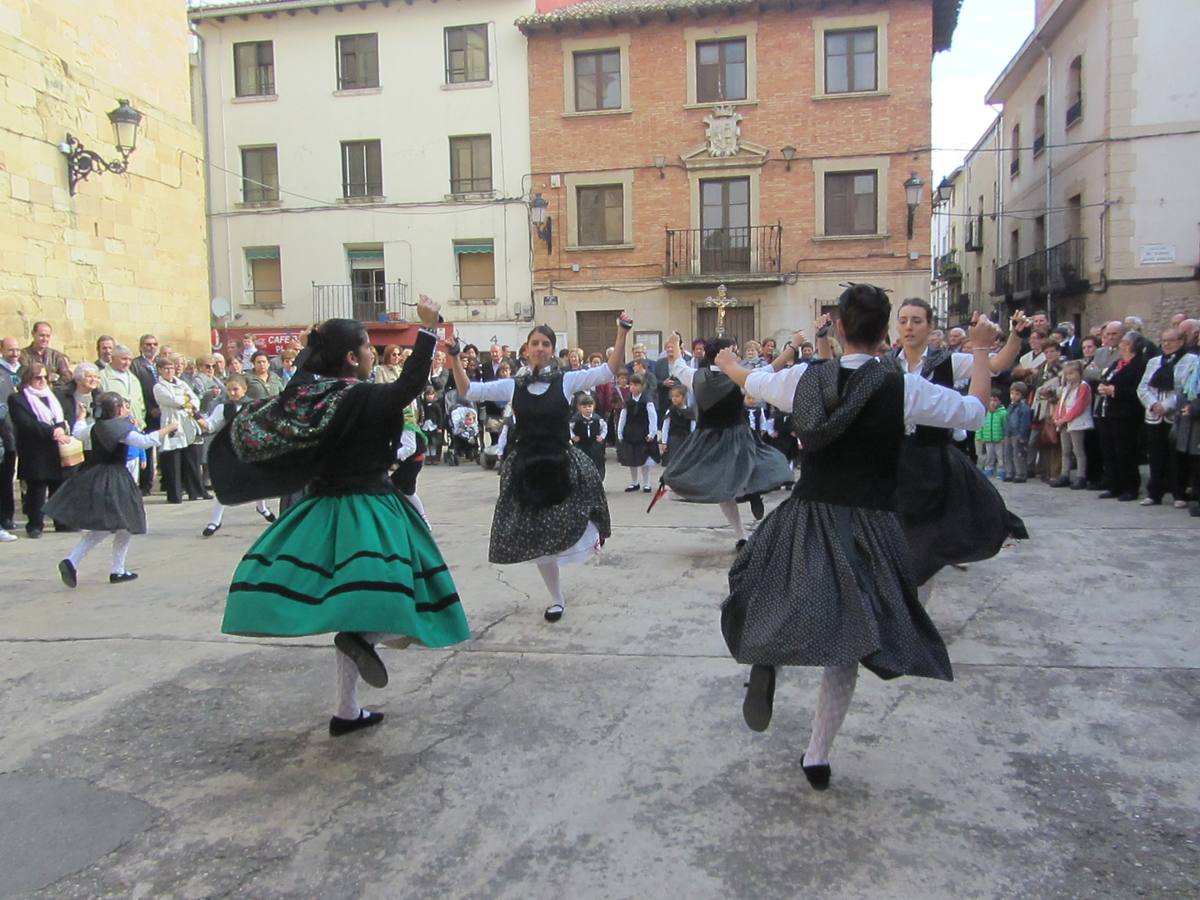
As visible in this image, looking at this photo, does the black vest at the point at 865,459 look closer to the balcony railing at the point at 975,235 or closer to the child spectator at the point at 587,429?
the child spectator at the point at 587,429

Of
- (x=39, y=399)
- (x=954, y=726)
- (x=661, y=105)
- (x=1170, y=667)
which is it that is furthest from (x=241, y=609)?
(x=661, y=105)

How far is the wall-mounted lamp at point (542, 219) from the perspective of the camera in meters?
22.0

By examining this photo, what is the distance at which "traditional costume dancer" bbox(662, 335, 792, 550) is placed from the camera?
707 cm

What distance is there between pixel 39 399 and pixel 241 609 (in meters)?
6.85

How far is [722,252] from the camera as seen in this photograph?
22.8 metres

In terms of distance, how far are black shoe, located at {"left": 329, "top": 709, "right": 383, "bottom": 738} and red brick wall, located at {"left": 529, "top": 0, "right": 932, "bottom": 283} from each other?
20.2 metres

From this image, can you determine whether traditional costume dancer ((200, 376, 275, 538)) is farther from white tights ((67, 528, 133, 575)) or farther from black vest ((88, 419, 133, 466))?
white tights ((67, 528, 133, 575))

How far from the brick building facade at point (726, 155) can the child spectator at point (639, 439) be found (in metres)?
11.6

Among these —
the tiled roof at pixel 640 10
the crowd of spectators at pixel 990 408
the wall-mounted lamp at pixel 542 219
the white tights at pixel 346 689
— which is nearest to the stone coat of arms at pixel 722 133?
the tiled roof at pixel 640 10

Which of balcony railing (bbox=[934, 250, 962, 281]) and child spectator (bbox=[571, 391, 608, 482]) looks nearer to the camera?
child spectator (bbox=[571, 391, 608, 482])

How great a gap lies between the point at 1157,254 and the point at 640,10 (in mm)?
12796

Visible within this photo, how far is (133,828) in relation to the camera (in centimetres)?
298

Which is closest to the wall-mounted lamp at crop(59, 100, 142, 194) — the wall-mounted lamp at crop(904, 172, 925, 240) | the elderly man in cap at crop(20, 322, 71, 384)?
the elderly man in cap at crop(20, 322, 71, 384)

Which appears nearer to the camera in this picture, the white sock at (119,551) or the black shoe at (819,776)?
A: the black shoe at (819,776)
